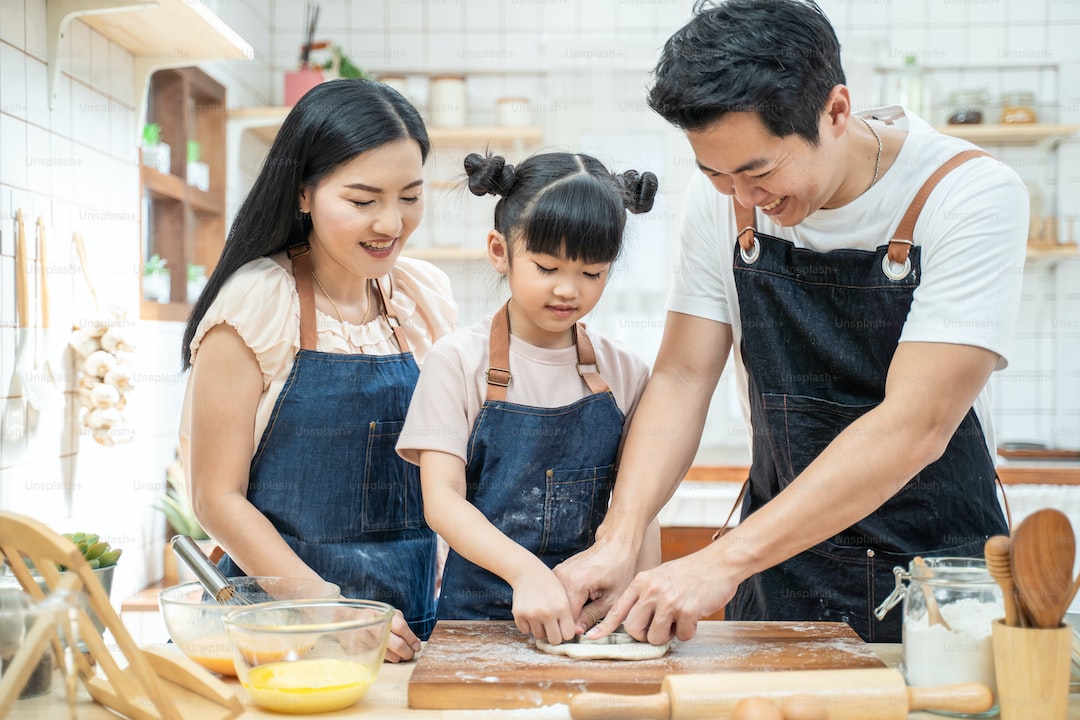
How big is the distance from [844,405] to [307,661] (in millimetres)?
800

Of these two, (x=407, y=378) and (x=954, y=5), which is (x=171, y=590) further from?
(x=954, y=5)

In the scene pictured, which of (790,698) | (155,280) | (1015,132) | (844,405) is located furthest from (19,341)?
(1015,132)

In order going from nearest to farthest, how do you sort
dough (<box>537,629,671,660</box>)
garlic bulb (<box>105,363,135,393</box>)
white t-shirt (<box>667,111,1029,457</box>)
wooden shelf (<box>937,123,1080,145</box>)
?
dough (<box>537,629,671,660</box>) < white t-shirt (<box>667,111,1029,457</box>) < garlic bulb (<box>105,363,135,393</box>) < wooden shelf (<box>937,123,1080,145</box>)

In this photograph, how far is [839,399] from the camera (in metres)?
1.34

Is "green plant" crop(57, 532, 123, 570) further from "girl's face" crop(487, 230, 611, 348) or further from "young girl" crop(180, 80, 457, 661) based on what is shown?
"girl's face" crop(487, 230, 611, 348)

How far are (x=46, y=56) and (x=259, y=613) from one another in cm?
164

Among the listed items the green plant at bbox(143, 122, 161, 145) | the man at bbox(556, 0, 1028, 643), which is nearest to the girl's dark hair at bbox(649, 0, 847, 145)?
the man at bbox(556, 0, 1028, 643)

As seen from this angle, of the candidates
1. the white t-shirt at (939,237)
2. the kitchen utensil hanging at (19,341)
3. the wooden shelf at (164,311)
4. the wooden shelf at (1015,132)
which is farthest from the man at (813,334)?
the wooden shelf at (1015,132)

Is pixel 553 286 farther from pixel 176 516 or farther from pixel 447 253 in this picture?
pixel 447 253

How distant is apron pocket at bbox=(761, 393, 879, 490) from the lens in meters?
1.33

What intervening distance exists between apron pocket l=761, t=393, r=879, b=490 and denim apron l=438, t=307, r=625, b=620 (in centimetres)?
25

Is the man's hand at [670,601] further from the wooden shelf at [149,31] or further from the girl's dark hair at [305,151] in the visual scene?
the wooden shelf at [149,31]

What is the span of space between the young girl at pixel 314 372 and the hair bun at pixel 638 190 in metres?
0.31

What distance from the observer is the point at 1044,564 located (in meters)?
0.81
